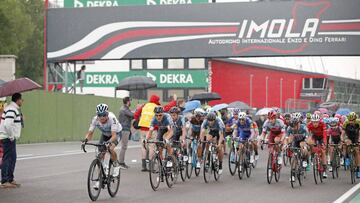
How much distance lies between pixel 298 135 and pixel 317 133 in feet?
3.13

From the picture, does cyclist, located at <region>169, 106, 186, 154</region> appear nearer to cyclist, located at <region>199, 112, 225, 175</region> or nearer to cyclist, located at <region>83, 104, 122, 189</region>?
cyclist, located at <region>199, 112, 225, 175</region>

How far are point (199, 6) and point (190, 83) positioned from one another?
2787cm

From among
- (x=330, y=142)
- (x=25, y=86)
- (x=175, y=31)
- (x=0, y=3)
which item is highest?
(x=0, y=3)

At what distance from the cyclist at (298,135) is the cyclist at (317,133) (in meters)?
0.42

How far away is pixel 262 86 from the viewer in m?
73.4

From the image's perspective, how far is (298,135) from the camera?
18.2 meters

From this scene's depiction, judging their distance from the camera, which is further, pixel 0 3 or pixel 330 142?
pixel 0 3

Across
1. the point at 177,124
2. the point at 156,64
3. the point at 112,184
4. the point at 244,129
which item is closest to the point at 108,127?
the point at 112,184

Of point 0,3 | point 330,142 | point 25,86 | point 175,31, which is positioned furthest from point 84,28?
point 25,86

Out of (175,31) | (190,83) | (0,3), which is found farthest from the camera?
(190,83)

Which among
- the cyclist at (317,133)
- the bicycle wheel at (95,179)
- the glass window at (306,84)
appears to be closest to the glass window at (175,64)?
the glass window at (306,84)

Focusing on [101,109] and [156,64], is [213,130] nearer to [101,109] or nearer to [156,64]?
[101,109]

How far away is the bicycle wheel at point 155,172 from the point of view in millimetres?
15205

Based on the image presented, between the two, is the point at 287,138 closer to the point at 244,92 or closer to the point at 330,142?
the point at 330,142
